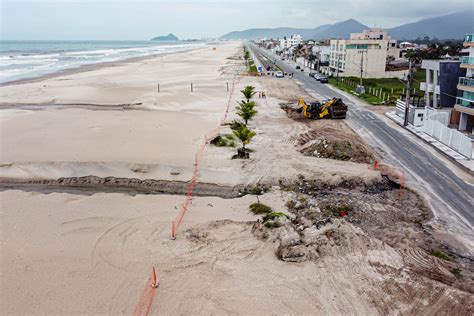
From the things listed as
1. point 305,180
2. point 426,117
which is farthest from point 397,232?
point 426,117

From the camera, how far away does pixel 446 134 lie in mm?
24875

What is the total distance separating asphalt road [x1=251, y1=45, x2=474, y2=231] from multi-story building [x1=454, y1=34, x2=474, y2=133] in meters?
4.20

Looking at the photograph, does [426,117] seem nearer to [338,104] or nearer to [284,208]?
[338,104]

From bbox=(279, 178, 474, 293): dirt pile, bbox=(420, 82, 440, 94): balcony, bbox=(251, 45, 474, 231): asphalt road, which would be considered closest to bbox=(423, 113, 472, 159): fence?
bbox=(251, 45, 474, 231): asphalt road

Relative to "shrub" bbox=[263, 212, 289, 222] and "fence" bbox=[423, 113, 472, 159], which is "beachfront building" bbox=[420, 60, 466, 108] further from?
"shrub" bbox=[263, 212, 289, 222]

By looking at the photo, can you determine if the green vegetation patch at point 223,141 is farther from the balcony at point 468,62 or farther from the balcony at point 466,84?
the balcony at point 468,62

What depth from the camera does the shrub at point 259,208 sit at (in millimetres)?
15586

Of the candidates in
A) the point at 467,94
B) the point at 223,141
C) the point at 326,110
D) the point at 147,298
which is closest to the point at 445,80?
the point at 467,94

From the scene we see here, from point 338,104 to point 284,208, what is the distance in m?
19.7

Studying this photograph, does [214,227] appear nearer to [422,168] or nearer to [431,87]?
[422,168]

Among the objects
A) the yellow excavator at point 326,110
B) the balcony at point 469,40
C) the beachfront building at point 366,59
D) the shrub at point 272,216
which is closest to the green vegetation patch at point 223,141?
the shrub at point 272,216

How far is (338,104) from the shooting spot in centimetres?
3319

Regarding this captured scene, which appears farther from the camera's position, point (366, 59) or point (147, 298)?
point (366, 59)

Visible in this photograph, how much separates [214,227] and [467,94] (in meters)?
23.0
